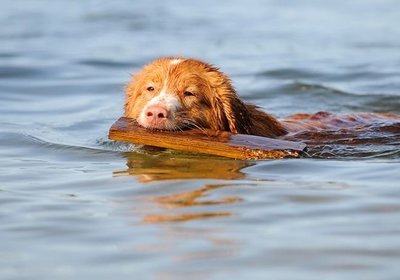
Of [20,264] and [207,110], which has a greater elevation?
[207,110]

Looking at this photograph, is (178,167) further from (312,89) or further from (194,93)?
(312,89)

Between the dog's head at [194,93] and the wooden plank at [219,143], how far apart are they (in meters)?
0.34

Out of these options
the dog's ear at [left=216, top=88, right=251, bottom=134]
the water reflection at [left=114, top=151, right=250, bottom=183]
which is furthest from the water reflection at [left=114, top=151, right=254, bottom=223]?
the dog's ear at [left=216, top=88, right=251, bottom=134]

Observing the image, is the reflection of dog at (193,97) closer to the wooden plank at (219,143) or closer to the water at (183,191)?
the wooden plank at (219,143)

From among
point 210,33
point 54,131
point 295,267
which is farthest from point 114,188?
point 210,33

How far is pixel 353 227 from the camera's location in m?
6.10

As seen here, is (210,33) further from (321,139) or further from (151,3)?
(321,139)

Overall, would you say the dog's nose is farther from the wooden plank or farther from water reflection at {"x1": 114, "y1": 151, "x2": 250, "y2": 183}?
water reflection at {"x1": 114, "y1": 151, "x2": 250, "y2": 183}

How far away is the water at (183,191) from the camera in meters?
5.43

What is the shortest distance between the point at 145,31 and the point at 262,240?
16660mm

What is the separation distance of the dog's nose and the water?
409 millimetres

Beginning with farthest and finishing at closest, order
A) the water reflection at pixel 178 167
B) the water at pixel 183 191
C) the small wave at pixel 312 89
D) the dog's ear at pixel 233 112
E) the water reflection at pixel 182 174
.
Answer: the small wave at pixel 312 89 < the dog's ear at pixel 233 112 < the water reflection at pixel 178 167 < the water reflection at pixel 182 174 < the water at pixel 183 191

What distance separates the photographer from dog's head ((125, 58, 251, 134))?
29.6 ft

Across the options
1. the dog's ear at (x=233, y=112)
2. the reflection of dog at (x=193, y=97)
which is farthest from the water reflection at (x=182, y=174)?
the dog's ear at (x=233, y=112)
